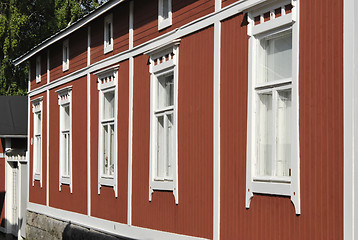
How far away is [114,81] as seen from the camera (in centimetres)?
1612

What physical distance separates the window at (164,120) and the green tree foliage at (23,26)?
23623 millimetres

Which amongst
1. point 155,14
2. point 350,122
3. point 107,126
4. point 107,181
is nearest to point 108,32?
point 107,126

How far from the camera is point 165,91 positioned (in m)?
13.7

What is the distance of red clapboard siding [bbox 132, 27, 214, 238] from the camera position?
11.8 metres

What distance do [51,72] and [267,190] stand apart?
12.7 meters

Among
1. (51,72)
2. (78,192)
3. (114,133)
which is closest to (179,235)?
(114,133)

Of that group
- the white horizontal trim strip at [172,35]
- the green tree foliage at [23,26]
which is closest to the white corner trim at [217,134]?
the white horizontal trim strip at [172,35]

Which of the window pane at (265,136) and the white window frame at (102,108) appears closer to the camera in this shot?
the window pane at (265,136)

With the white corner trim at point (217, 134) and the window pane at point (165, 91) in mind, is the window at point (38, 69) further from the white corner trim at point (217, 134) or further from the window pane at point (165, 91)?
the white corner trim at point (217, 134)

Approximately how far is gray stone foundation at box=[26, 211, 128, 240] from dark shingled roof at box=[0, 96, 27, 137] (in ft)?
11.9

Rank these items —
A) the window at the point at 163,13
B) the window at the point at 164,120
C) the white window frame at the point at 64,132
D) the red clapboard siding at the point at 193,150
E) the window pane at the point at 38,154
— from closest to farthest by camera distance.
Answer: the red clapboard siding at the point at 193,150, the window at the point at 164,120, the window at the point at 163,13, the white window frame at the point at 64,132, the window pane at the point at 38,154

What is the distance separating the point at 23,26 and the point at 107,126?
2145cm

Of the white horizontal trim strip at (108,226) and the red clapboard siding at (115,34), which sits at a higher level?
the red clapboard siding at (115,34)

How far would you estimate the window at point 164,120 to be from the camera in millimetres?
13016
